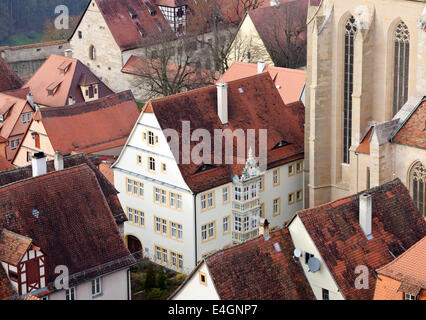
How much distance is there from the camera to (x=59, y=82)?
78938mm

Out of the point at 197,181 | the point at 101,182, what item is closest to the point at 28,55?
the point at 197,181

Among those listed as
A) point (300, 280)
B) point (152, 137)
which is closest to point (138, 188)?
point (152, 137)

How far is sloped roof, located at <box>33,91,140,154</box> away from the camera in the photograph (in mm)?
64500

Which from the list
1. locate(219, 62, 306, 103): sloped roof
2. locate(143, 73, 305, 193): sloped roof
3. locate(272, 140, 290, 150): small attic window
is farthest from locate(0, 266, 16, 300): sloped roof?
locate(219, 62, 306, 103): sloped roof

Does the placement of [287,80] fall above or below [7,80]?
above

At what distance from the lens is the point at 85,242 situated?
135ft

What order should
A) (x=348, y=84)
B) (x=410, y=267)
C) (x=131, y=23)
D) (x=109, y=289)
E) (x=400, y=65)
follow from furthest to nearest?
(x=131, y=23), (x=348, y=84), (x=400, y=65), (x=109, y=289), (x=410, y=267)

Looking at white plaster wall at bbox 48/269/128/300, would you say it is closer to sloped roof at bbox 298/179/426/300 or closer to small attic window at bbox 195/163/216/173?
sloped roof at bbox 298/179/426/300

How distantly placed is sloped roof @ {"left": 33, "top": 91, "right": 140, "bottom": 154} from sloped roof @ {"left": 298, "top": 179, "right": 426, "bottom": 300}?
94.2 ft

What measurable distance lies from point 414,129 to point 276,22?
32752 mm

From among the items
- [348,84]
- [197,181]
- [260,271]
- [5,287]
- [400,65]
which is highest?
[400,65]

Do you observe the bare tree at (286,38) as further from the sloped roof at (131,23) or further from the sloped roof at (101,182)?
the sloped roof at (101,182)

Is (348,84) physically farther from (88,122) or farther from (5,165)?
(5,165)
